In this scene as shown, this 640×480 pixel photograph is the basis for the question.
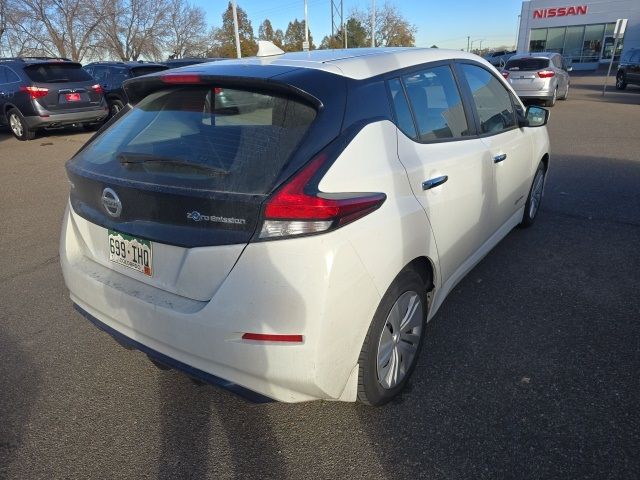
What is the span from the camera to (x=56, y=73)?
427 inches

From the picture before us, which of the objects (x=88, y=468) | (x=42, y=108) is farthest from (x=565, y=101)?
(x=88, y=468)

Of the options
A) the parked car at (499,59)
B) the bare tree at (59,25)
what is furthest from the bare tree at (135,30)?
the parked car at (499,59)

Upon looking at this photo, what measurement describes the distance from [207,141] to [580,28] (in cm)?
4900

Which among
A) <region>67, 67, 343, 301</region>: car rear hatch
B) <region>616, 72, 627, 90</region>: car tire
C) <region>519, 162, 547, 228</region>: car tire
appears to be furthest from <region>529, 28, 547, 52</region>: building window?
<region>67, 67, 343, 301</region>: car rear hatch

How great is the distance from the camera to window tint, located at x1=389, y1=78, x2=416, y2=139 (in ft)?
7.64

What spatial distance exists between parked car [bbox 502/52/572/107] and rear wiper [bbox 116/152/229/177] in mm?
14715

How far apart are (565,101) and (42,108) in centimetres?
1666

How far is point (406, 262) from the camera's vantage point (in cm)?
220

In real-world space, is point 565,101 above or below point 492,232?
below

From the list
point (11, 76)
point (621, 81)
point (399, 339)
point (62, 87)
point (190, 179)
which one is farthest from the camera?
point (621, 81)

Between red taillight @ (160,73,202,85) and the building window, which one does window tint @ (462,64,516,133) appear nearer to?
red taillight @ (160,73,202,85)

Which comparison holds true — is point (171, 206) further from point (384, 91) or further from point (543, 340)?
point (543, 340)

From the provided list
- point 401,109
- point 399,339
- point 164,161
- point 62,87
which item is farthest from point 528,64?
point 164,161

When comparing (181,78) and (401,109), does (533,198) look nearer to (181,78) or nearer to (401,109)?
(401,109)
